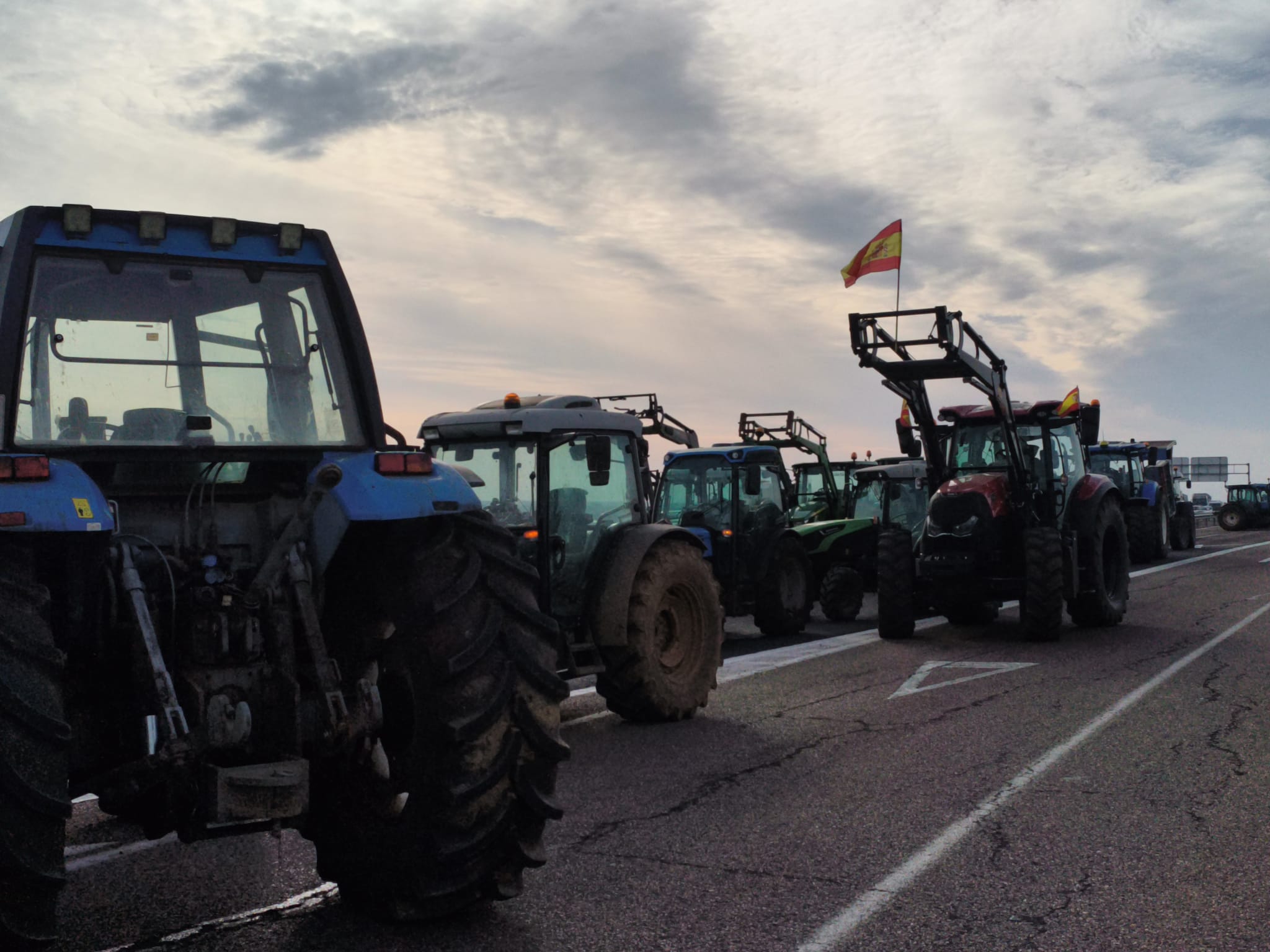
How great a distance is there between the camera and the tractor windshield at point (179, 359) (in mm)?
4656

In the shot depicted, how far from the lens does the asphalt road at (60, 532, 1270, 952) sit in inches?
190

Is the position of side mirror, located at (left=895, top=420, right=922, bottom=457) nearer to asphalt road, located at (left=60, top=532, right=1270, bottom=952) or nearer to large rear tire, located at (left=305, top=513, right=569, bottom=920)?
asphalt road, located at (left=60, top=532, right=1270, bottom=952)

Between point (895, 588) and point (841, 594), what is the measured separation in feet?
9.13

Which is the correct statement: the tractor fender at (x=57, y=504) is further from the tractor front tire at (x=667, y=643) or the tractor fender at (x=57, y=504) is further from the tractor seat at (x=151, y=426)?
the tractor front tire at (x=667, y=643)

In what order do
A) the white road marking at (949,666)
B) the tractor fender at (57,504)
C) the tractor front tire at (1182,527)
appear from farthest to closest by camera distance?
the tractor front tire at (1182,527), the white road marking at (949,666), the tractor fender at (57,504)

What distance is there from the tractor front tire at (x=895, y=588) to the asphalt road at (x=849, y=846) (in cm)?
428

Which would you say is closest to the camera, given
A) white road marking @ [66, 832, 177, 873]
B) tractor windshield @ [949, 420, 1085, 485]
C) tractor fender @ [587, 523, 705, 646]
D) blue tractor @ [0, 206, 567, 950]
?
blue tractor @ [0, 206, 567, 950]

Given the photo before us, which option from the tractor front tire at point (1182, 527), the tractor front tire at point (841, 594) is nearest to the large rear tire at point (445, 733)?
the tractor front tire at point (841, 594)

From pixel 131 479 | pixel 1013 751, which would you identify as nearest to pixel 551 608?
pixel 1013 751

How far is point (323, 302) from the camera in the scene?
207 inches

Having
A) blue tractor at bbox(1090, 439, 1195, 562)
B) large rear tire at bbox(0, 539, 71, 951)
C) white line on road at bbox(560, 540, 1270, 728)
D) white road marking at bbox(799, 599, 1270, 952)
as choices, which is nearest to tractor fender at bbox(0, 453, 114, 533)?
large rear tire at bbox(0, 539, 71, 951)

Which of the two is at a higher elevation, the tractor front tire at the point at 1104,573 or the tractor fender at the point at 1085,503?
the tractor fender at the point at 1085,503

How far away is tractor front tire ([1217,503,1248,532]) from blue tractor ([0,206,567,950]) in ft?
161

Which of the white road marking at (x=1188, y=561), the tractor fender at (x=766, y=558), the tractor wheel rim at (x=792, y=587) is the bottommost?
the white road marking at (x=1188, y=561)
